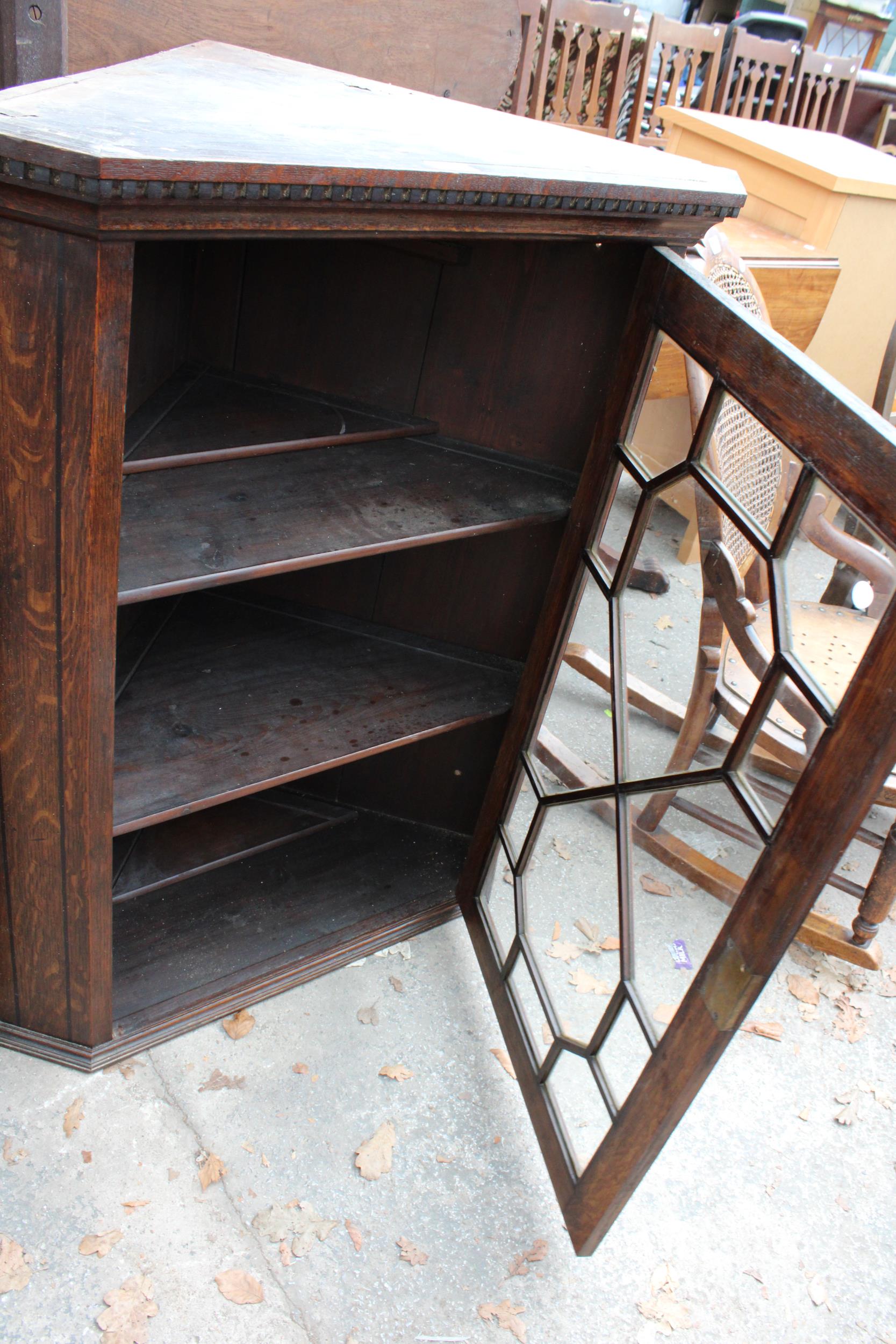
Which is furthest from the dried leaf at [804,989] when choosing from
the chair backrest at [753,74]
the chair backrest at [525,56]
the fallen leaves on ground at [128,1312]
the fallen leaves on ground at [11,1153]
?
the chair backrest at [753,74]

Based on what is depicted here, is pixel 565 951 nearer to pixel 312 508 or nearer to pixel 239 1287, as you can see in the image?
pixel 239 1287

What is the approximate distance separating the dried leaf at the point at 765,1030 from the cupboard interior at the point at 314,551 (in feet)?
2.00

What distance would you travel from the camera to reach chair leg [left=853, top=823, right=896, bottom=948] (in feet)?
6.19

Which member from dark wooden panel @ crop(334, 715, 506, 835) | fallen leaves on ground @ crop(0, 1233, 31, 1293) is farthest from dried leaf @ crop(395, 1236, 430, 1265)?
dark wooden panel @ crop(334, 715, 506, 835)

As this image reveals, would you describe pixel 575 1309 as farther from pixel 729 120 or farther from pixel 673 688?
pixel 729 120

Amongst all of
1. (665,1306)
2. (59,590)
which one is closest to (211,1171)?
(665,1306)

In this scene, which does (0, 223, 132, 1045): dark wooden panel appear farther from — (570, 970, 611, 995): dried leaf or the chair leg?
the chair leg

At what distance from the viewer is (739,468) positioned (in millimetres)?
1408

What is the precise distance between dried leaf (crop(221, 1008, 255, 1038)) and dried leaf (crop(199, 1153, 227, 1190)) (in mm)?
202

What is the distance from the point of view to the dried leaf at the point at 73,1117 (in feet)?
4.71

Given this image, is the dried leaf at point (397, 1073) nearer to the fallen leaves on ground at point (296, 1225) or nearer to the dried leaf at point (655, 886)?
the fallen leaves on ground at point (296, 1225)

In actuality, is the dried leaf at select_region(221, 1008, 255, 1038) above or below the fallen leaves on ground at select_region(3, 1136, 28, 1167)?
below

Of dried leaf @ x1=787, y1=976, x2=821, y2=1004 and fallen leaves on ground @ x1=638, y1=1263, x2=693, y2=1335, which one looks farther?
dried leaf @ x1=787, y1=976, x2=821, y2=1004

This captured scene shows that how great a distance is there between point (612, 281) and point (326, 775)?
3.50 ft
